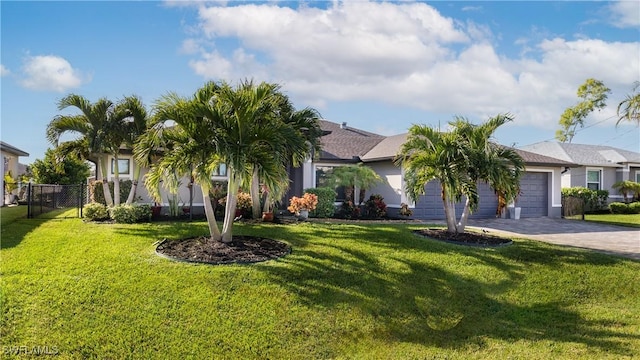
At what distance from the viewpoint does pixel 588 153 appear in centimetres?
3005

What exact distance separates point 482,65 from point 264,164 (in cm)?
1265

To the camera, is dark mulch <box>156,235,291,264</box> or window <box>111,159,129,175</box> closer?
dark mulch <box>156,235,291,264</box>

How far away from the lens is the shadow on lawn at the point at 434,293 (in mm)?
6941

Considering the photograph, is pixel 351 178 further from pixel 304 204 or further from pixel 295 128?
pixel 295 128

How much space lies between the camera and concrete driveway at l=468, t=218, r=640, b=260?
12.4 m

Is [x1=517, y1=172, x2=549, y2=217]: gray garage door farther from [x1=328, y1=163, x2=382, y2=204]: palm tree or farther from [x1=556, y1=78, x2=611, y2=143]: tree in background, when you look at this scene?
[x1=556, y1=78, x2=611, y2=143]: tree in background

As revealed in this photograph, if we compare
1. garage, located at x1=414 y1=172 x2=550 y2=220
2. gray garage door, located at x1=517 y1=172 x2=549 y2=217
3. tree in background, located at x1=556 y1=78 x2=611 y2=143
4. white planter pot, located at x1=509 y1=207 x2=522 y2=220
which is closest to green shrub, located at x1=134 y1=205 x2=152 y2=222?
garage, located at x1=414 y1=172 x2=550 y2=220

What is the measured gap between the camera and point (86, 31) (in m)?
12.4

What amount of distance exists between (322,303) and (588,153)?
29.5m

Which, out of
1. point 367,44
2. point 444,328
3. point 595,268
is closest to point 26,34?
point 367,44

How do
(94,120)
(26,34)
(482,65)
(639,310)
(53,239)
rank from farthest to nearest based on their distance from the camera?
(482,65) < (94,120) < (26,34) < (53,239) < (639,310)

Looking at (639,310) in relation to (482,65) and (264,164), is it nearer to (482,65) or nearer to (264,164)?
(264,164)

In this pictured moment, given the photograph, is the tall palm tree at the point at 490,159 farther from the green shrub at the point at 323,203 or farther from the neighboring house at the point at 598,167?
the neighboring house at the point at 598,167

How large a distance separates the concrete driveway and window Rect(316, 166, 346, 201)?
5423mm
